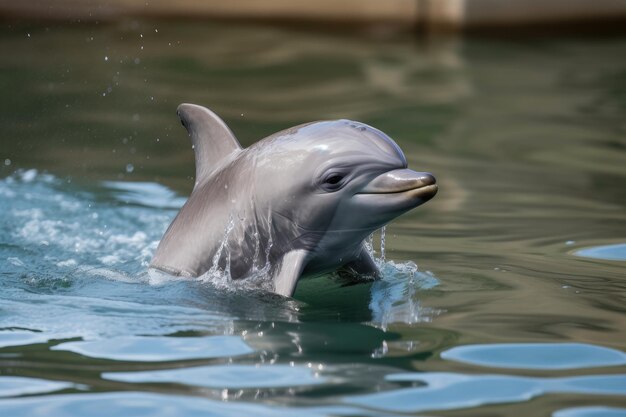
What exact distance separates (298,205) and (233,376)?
1.23m

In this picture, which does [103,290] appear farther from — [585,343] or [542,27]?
[542,27]

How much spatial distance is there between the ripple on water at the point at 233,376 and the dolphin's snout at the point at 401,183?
104cm

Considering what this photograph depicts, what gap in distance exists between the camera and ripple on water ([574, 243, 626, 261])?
22.1 ft

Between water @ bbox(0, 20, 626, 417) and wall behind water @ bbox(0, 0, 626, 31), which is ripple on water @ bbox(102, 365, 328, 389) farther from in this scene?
wall behind water @ bbox(0, 0, 626, 31)

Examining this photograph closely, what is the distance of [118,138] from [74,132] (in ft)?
1.46

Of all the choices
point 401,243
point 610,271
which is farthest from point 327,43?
point 610,271

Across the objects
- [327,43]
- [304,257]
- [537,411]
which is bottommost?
[537,411]

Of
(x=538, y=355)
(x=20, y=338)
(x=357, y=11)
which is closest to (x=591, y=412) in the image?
(x=538, y=355)

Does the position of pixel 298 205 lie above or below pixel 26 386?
above

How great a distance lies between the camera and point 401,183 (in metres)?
5.23

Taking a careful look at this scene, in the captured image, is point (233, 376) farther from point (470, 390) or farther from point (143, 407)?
point (470, 390)

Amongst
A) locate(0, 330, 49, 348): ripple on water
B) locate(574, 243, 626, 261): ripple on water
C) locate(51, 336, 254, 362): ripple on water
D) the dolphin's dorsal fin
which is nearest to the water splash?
locate(51, 336, 254, 362): ripple on water

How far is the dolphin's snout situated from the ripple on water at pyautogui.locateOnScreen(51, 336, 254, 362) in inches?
35.9

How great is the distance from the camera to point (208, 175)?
19.8 ft
